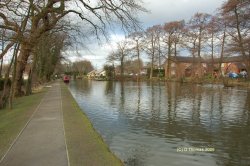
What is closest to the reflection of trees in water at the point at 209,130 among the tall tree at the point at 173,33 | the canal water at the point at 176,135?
the canal water at the point at 176,135

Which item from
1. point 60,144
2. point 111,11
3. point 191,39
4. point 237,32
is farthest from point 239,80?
point 60,144

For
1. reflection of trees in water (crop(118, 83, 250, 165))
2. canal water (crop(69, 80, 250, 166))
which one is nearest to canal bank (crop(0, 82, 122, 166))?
canal water (crop(69, 80, 250, 166))

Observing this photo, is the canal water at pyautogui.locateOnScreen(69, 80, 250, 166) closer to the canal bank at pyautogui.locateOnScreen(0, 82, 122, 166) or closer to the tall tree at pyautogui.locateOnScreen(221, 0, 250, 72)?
the canal bank at pyautogui.locateOnScreen(0, 82, 122, 166)

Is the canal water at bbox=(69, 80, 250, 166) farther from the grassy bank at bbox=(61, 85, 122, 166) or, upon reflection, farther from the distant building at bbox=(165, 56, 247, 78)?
the distant building at bbox=(165, 56, 247, 78)

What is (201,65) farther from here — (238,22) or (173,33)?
(238,22)

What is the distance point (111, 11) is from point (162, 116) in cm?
742

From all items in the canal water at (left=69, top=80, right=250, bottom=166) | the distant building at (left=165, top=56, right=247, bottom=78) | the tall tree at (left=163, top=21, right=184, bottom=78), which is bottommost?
the canal water at (left=69, top=80, right=250, bottom=166)

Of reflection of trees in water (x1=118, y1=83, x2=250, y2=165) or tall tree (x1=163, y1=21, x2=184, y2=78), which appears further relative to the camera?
tall tree (x1=163, y1=21, x2=184, y2=78)

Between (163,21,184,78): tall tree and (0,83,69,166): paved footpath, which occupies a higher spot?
(163,21,184,78): tall tree


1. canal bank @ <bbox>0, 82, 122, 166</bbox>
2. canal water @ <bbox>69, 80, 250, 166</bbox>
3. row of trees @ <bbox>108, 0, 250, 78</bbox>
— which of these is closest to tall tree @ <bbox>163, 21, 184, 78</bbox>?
row of trees @ <bbox>108, 0, 250, 78</bbox>

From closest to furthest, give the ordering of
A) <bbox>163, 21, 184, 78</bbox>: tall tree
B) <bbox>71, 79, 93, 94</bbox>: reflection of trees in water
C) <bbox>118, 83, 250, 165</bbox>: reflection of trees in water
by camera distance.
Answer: <bbox>118, 83, 250, 165</bbox>: reflection of trees in water → <bbox>71, 79, 93, 94</bbox>: reflection of trees in water → <bbox>163, 21, 184, 78</bbox>: tall tree

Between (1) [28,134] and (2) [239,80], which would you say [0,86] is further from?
(2) [239,80]

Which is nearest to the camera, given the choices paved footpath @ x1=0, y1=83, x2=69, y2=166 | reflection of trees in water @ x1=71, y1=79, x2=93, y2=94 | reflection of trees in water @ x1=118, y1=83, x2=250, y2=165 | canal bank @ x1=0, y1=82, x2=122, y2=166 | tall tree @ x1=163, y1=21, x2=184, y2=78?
paved footpath @ x1=0, y1=83, x2=69, y2=166

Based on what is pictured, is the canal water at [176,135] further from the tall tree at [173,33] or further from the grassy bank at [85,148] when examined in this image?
the tall tree at [173,33]
